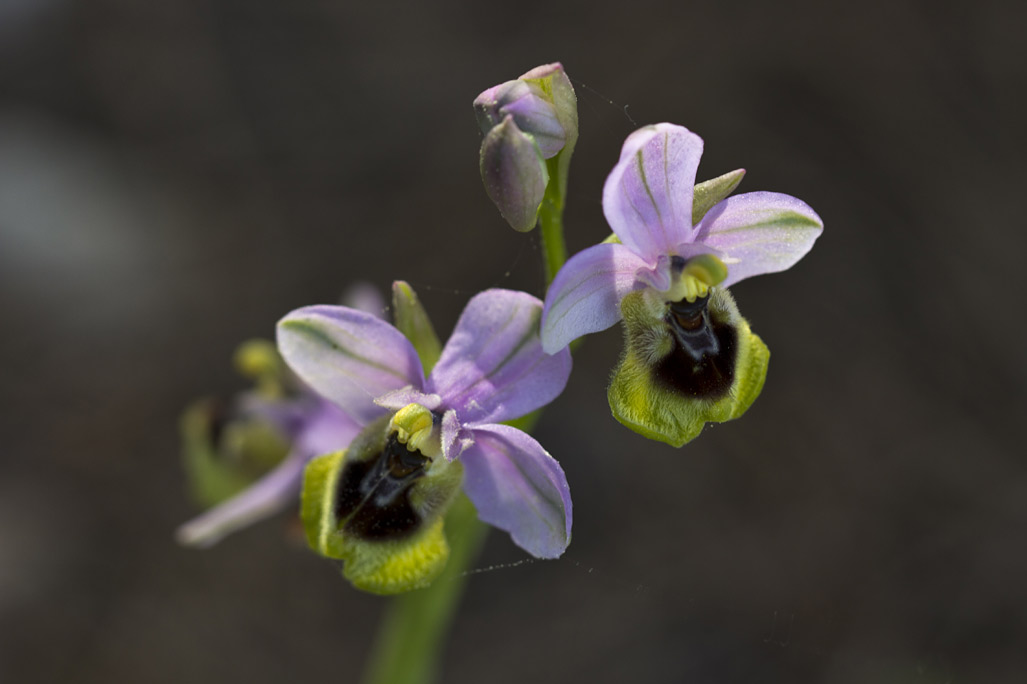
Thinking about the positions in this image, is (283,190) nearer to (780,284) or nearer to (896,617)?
(780,284)

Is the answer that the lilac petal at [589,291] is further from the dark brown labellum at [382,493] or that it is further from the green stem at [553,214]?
the dark brown labellum at [382,493]

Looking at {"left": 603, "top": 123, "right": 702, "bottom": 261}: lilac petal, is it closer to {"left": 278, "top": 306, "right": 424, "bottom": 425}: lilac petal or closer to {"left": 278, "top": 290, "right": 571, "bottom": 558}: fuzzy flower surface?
{"left": 278, "top": 290, "right": 571, "bottom": 558}: fuzzy flower surface

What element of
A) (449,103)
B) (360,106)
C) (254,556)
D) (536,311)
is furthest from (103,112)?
(536,311)

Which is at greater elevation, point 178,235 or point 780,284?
point 178,235

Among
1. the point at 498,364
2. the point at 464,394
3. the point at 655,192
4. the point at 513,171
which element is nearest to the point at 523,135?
the point at 513,171

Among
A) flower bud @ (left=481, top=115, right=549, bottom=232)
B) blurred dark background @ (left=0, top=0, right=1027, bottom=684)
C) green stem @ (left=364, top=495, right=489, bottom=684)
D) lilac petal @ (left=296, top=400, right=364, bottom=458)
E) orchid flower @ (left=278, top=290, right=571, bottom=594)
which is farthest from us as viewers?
blurred dark background @ (left=0, top=0, right=1027, bottom=684)

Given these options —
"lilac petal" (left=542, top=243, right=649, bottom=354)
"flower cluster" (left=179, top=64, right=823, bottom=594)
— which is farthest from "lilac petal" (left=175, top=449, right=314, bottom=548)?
"lilac petal" (left=542, top=243, right=649, bottom=354)

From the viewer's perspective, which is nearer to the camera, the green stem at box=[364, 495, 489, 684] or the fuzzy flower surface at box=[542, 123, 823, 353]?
the fuzzy flower surface at box=[542, 123, 823, 353]
